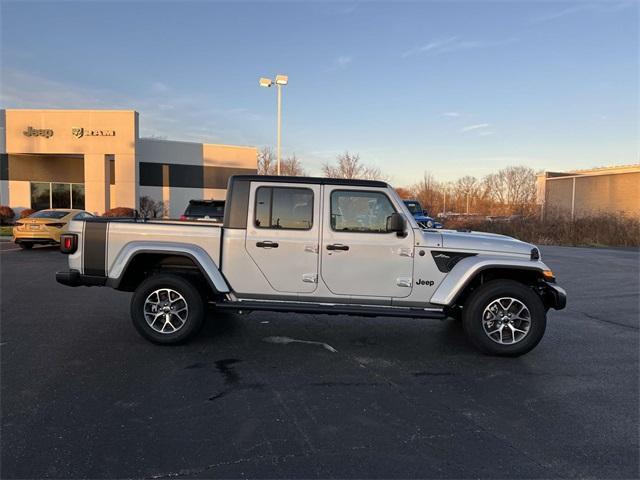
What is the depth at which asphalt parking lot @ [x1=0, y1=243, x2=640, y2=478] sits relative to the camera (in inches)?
123

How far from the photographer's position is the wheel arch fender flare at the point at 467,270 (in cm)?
520

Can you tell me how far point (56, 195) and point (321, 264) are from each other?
33369 millimetres

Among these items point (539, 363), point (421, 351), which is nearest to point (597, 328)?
point (539, 363)

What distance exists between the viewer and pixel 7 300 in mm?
7848

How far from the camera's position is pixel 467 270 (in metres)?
5.22

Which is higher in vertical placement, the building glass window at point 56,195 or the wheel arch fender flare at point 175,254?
the building glass window at point 56,195

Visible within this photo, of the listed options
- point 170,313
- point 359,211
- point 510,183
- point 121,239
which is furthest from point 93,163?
point 510,183

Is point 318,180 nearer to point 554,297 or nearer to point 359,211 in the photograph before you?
point 359,211

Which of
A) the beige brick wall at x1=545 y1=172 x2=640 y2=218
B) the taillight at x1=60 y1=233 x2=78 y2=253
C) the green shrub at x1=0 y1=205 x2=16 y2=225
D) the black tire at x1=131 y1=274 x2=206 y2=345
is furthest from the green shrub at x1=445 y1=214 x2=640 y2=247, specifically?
the green shrub at x1=0 y1=205 x2=16 y2=225

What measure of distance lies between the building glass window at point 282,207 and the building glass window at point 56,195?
106ft

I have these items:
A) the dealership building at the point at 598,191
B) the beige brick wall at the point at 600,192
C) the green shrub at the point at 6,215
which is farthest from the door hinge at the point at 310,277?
the beige brick wall at the point at 600,192

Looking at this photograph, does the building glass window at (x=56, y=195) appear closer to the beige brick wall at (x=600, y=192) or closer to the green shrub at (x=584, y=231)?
the green shrub at (x=584, y=231)

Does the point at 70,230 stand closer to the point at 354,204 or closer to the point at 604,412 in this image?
the point at 354,204

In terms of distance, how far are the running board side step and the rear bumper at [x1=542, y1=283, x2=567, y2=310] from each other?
133 centimetres
